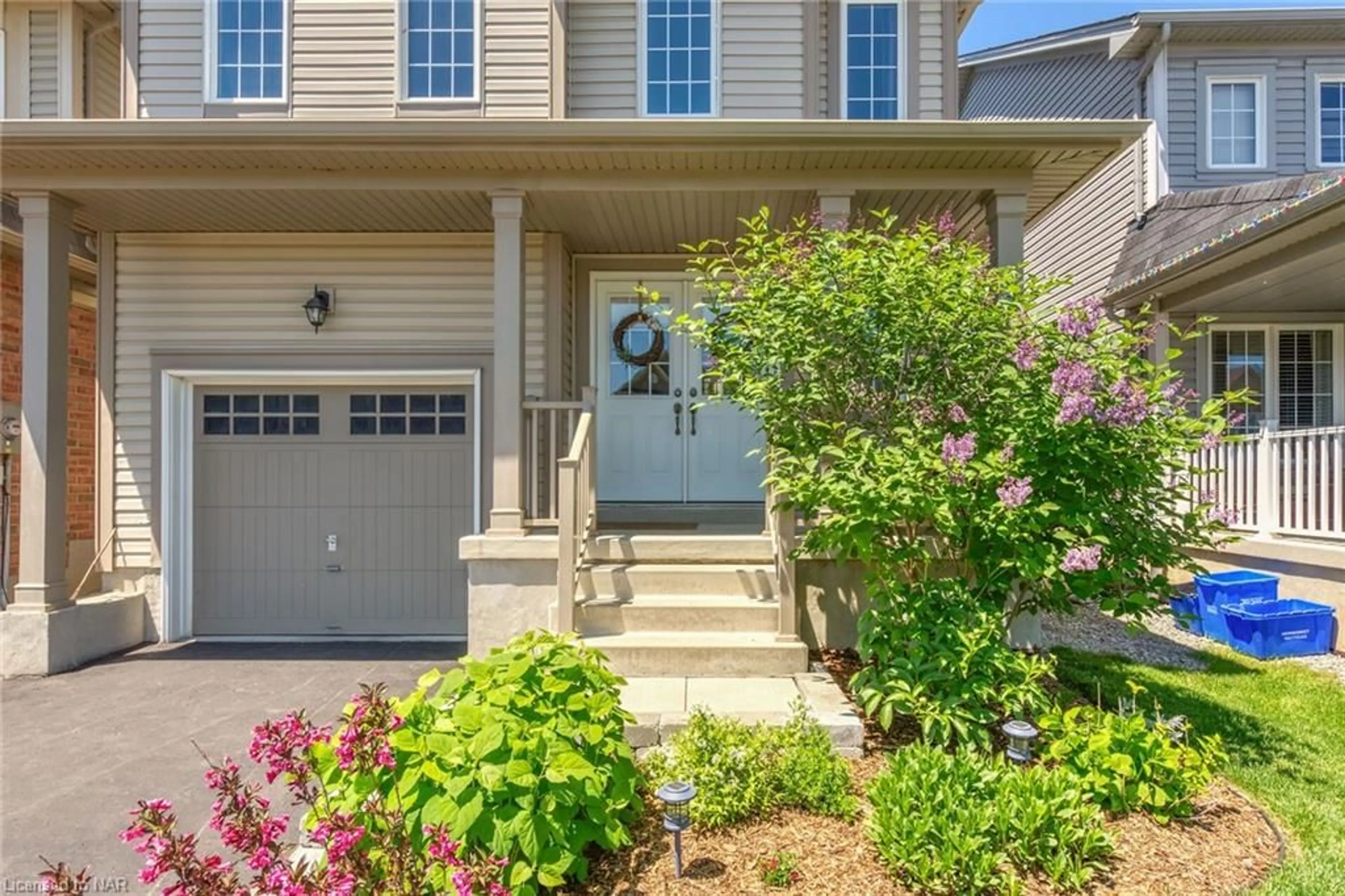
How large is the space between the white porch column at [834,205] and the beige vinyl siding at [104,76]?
21.1ft

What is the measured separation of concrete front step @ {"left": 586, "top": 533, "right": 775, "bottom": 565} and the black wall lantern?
125 inches

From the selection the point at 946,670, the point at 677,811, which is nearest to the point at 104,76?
the point at 677,811

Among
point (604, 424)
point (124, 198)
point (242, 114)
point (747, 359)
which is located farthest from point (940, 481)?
point (242, 114)

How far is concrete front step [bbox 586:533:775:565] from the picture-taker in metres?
4.86

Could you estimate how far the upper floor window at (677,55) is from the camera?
6355 mm

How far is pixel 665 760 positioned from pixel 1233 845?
2.09 m

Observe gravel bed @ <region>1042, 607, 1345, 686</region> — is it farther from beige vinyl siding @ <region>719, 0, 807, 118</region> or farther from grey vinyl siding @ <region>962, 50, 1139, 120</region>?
grey vinyl siding @ <region>962, 50, 1139, 120</region>

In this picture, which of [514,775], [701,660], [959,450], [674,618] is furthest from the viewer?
[674,618]

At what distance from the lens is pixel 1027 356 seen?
138 inches

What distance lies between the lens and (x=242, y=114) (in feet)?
20.4

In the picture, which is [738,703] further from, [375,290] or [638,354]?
[375,290]

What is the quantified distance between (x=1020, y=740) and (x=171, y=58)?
25.9 ft

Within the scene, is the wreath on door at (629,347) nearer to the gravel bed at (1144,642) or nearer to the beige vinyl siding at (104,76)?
the gravel bed at (1144,642)

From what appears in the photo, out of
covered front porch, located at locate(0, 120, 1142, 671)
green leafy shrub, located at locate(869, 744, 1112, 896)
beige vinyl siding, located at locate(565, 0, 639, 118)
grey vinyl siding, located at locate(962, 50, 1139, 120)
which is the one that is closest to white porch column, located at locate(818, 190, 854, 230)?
covered front porch, located at locate(0, 120, 1142, 671)
